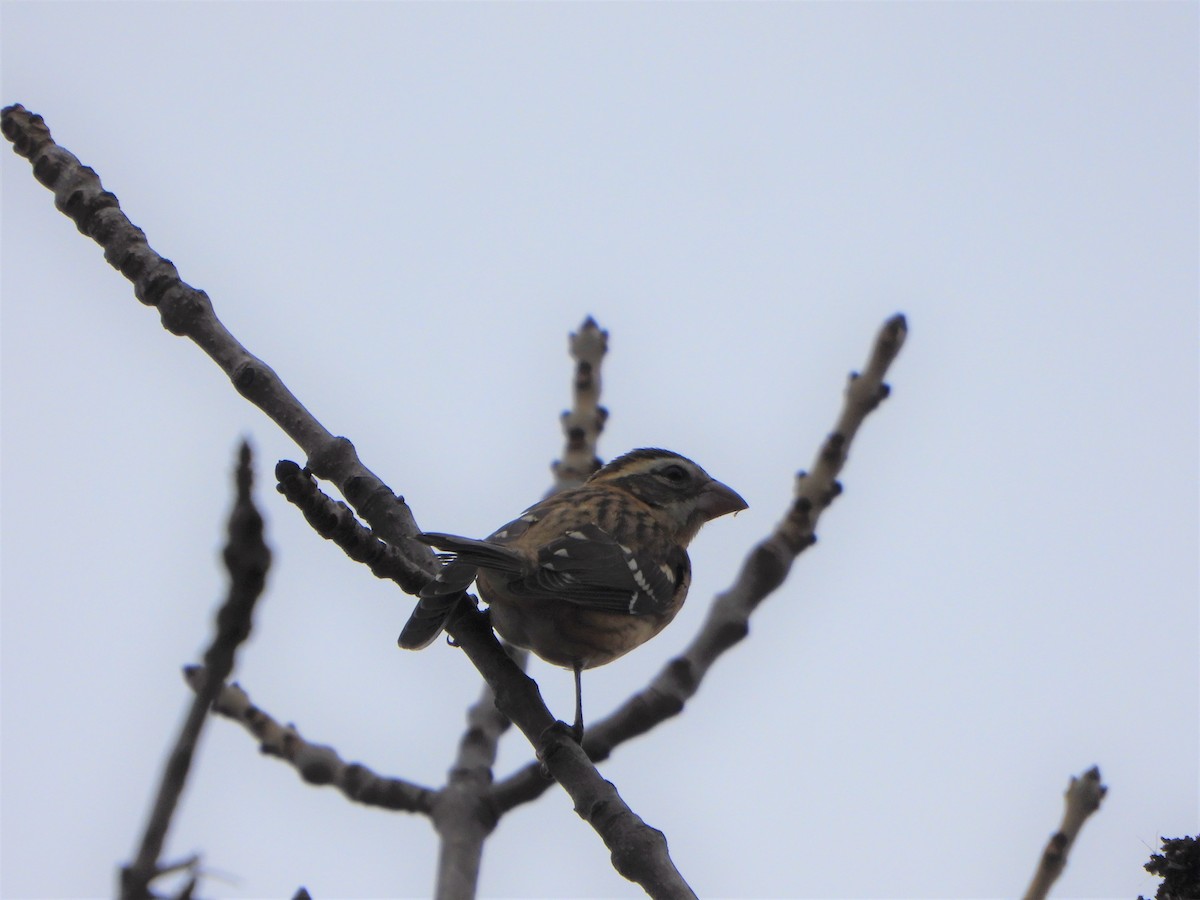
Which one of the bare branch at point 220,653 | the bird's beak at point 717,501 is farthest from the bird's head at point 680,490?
the bare branch at point 220,653

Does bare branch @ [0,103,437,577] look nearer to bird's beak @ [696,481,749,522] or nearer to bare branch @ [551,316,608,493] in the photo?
bare branch @ [551,316,608,493]

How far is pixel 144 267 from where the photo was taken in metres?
4.25

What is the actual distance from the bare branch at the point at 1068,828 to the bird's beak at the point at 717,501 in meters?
3.86

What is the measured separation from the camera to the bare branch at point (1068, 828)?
12.7ft

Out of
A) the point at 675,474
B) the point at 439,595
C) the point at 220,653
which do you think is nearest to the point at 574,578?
the point at 439,595

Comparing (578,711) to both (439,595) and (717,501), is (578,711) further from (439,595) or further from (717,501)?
(717,501)

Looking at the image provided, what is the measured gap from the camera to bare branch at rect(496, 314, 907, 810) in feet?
17.8

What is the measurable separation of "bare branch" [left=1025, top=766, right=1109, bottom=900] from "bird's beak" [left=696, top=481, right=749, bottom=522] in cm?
386

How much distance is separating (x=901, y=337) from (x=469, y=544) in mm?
2078

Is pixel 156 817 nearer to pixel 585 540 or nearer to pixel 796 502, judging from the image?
pixel 796 502

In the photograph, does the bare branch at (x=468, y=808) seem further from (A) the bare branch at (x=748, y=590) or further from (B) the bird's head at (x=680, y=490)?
(B) the bird's head at (x=680, y=490)

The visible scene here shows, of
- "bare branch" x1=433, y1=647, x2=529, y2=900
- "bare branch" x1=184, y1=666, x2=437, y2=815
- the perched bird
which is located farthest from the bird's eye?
"bare branch" x1=184, y1=666, x2=437, y2=815

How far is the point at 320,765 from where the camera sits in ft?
19.7

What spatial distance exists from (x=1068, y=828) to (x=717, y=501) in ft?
13.2
